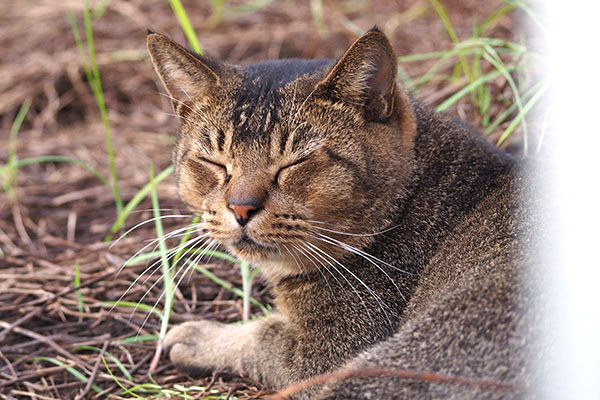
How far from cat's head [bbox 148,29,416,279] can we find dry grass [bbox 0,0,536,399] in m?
0.72

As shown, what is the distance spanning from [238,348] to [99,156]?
8.37 ft

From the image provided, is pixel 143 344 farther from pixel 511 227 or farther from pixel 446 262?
pixel 511 227

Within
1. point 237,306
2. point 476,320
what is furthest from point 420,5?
point 476,320

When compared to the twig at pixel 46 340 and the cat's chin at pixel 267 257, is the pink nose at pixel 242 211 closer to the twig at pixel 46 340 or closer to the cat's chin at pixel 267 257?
the cat's chin at pixel 267 257

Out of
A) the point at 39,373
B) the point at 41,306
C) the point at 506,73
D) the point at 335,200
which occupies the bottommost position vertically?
the point at 39,373

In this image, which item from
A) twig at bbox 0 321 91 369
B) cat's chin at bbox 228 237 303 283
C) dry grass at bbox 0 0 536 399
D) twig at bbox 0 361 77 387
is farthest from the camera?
dry grass at bbox 0 0 536 399

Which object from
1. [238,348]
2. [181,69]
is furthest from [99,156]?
[238,348]

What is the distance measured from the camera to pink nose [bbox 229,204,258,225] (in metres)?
2.48

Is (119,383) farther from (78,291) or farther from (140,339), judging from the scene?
(78,291)

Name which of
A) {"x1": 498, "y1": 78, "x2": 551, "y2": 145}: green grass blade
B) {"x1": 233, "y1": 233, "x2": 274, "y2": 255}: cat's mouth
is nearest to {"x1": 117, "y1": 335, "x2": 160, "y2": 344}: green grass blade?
{"x1": 233, "y1": 233, "x2": 274, "y2": 255}: cat's mouth

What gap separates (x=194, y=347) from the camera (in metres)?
3.00

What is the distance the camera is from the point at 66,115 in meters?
5.54

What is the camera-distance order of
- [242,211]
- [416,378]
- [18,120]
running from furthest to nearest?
[18,120] → [242,211] → [416,378]

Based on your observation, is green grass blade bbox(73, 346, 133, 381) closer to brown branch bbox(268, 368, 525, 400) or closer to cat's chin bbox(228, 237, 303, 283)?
cat's chin bbox(228, 237, 303, 283)
